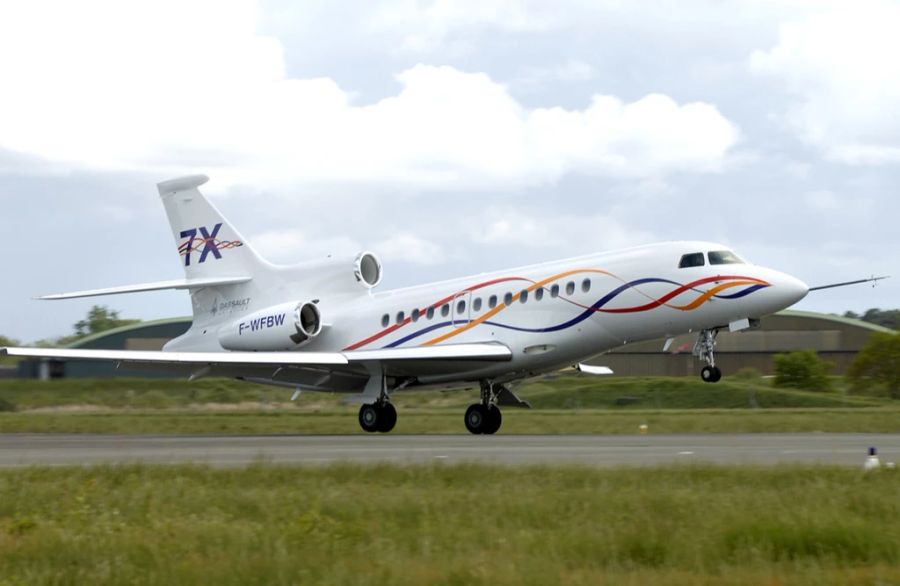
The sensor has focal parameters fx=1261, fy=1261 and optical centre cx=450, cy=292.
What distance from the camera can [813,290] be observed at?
2797 cm

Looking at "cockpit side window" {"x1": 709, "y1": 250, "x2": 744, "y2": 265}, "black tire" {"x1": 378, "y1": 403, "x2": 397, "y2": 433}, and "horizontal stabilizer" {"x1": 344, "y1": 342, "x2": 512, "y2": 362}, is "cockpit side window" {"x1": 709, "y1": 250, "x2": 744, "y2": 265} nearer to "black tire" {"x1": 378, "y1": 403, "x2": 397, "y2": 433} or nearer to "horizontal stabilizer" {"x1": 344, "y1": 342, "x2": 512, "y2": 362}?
"horizontal stabilizer" {"x1": 344, "y1": 342, "x2": 512, "y2": 362}

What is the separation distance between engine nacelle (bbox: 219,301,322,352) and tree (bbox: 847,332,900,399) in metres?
26.6

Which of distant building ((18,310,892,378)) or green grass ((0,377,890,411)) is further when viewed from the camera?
distant building ((18,310,892,378))

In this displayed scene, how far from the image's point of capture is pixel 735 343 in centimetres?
7081

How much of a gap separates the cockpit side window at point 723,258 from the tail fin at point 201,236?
1373cm

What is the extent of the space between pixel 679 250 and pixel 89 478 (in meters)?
16.2

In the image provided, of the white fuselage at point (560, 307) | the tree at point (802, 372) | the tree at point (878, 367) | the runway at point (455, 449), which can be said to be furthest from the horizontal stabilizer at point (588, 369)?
the tree at point (802, 372)

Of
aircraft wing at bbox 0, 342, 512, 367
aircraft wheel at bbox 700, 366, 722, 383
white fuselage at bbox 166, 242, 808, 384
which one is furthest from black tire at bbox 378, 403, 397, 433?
aircraft wheel at bbox 700, 366, 722, 383

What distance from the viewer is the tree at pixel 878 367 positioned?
50844mm

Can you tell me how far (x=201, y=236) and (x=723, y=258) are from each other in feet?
51.9

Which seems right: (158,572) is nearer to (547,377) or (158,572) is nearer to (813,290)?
(813,290)

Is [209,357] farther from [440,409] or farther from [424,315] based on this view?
[440,409]

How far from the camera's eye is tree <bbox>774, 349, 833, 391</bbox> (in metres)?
52.8

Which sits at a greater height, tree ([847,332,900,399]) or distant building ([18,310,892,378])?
distant building ([18,310,892,378])
